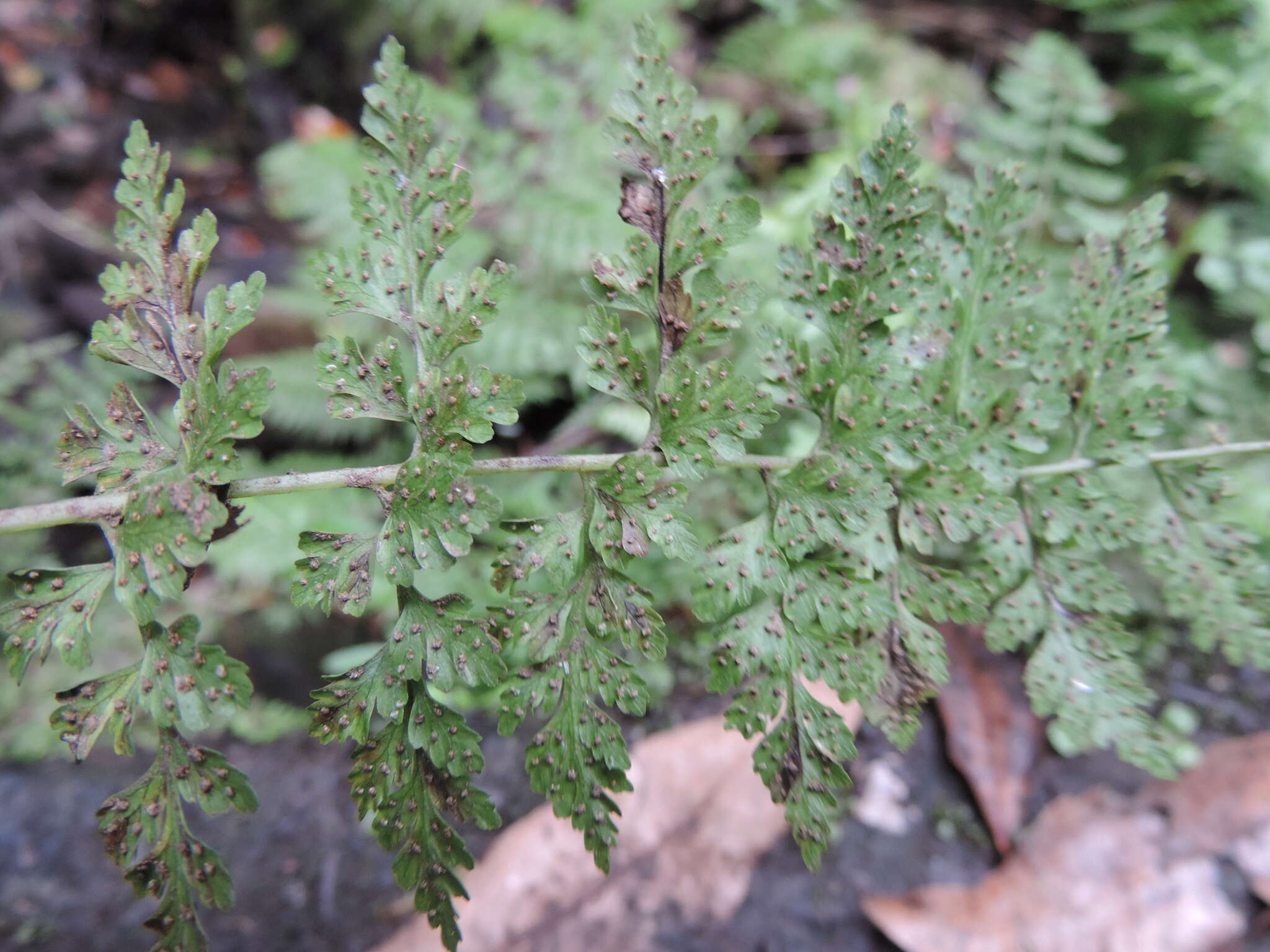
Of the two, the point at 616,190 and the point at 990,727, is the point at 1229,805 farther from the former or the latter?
the point at 616,190

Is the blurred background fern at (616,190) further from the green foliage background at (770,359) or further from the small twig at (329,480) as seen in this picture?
the small twig at (329,480)

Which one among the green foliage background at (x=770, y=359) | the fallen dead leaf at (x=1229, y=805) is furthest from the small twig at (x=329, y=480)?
the fallen dead leaf at (x=1229, y=805)

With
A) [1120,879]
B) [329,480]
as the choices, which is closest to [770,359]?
[329,480]

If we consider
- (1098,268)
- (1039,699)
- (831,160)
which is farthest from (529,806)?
(831,160)

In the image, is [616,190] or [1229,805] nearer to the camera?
[1229,805]

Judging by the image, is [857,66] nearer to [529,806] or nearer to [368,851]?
[529,806]

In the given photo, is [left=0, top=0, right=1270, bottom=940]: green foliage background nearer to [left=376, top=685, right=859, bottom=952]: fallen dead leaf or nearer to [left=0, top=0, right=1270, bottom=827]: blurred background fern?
[left=0, top=0, right=1270, bottom=827]: blurred background fern

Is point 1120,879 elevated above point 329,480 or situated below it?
below
